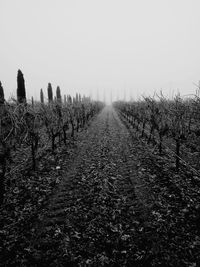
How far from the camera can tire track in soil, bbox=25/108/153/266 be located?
154 inches

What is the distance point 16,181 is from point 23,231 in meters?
3.37

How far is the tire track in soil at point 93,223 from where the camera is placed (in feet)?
12.8

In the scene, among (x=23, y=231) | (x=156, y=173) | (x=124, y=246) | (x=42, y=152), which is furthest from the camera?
(x=42, y=152)

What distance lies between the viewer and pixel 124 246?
420 cm

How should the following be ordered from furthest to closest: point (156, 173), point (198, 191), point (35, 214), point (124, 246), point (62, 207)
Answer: point (156, 173) < point (198, 191) < point (62, 207) < point (35, 214) < point (124, 246)

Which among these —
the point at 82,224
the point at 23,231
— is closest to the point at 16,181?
A: the point at 23,231

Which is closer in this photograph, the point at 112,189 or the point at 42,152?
the point at 112,189

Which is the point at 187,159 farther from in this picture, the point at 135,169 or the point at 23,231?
the point at 23,231

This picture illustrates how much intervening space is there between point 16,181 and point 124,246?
5.44 m

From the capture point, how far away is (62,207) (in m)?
5.79

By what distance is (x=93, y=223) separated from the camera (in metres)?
5.02

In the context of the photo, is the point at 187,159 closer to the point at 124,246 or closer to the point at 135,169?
the point at 135,169

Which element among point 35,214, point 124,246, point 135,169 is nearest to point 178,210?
point 124,246

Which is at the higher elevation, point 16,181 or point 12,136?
point 12,136
